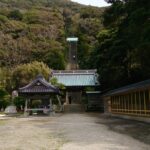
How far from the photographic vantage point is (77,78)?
187ft

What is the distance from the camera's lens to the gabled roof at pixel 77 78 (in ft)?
181

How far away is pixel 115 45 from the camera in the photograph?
38562mm

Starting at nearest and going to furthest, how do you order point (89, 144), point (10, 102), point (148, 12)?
1. point (89, 144)
2. point (148, 12)
3. point (10, 102)

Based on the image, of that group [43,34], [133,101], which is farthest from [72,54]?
[133,101]

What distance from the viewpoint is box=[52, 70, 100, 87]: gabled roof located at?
5508cm

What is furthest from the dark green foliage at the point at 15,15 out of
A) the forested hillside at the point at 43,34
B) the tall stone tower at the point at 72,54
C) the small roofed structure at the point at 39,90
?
the small roofed structure at the point at 39,90

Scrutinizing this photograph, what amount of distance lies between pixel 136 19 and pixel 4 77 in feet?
124

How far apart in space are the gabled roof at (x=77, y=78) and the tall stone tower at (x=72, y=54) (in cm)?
2641

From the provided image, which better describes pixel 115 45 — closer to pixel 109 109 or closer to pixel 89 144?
pixel 109 109

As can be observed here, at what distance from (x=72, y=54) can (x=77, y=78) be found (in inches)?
1322

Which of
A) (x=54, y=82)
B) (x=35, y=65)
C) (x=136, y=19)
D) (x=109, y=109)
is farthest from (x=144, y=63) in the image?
(x=35, y=65)

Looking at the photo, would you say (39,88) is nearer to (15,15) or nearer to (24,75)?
(24,75)

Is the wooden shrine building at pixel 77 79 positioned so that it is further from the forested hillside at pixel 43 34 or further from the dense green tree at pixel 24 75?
the forested hillside at pixel 43 34

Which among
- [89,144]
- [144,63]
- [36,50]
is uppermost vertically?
[36,50]
